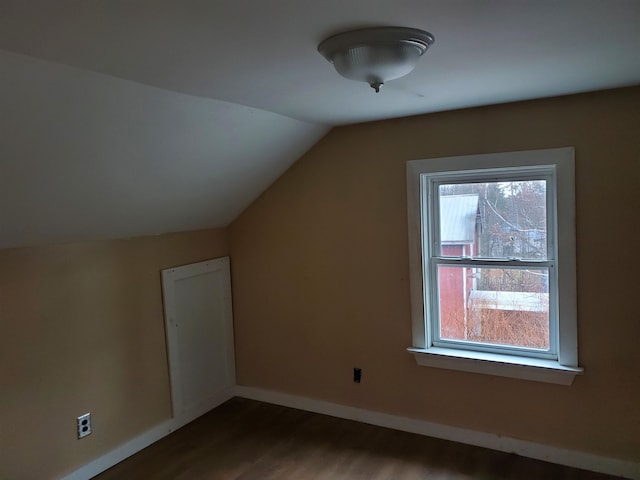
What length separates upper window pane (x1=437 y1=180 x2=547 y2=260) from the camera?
276 cm

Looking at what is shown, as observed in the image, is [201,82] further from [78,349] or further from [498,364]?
[498,364]

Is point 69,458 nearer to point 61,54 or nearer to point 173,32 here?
point 61,54

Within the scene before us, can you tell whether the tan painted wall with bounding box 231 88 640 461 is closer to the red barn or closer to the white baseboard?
the red barn

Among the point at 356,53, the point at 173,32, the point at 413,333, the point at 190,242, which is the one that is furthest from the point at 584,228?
the point at 190,242

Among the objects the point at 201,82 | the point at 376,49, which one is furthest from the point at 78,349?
the point at 376,49

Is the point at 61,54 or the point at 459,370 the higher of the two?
the point at 61,54

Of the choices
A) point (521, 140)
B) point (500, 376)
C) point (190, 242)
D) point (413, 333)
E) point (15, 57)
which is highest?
point (15, 57)

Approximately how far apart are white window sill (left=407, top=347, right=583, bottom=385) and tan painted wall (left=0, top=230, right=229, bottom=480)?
1727 mm

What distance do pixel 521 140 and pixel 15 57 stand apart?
93.4 inches

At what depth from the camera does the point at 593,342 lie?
262 cm

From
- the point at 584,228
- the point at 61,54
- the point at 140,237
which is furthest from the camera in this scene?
the point at 140,237

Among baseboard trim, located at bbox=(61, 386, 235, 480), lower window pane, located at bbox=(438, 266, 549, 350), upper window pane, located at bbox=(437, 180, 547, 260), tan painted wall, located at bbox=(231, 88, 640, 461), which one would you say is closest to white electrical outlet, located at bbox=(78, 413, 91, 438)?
baseboard trim, located at bbox=(61, 386, 235, 480)

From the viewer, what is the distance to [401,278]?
3117 mm

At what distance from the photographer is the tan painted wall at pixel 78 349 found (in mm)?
2424
